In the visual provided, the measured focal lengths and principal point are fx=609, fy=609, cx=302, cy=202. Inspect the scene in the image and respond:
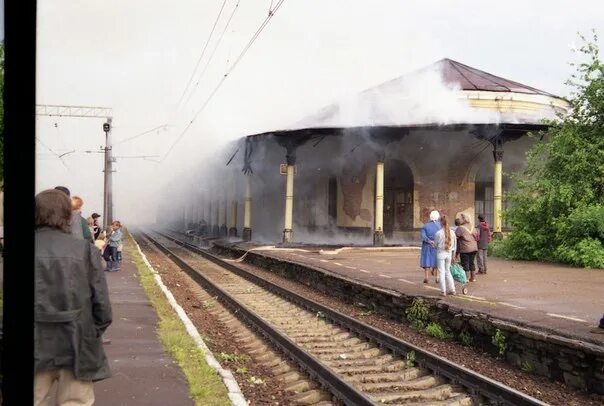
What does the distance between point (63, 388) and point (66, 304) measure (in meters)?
0.48

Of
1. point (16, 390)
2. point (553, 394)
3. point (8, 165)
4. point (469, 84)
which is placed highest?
point (469, 84)

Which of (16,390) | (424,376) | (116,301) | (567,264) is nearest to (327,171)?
(567,264)

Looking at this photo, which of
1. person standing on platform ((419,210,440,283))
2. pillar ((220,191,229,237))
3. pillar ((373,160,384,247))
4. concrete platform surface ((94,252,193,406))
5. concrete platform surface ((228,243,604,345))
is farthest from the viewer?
pillar ((220,191,229,237))

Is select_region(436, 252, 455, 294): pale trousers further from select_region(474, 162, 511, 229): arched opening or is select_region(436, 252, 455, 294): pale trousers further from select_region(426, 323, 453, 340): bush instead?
select_region(474, 162, 511, 229): arched opening

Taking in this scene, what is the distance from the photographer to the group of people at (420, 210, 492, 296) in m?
10.3

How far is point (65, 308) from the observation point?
3061 mm

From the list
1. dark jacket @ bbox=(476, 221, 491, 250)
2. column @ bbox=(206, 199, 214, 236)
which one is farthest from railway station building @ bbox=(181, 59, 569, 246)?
column @ bbox=(206, 199, 214, 236)

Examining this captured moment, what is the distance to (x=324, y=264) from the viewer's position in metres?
17.8

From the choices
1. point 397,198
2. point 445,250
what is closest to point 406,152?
point 397,198

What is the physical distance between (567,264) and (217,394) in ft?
44.2

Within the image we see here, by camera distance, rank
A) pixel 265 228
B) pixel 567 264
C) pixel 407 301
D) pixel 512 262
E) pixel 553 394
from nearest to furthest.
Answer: pixel 553 394
pixel 407 301
pixel 567 264
pixel 512 262
pixel 265 228

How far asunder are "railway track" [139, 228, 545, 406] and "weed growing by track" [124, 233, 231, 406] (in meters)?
1.18

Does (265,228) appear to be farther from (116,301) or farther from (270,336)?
(270,336)

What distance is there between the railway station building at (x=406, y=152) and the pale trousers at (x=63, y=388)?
22.1 meters
